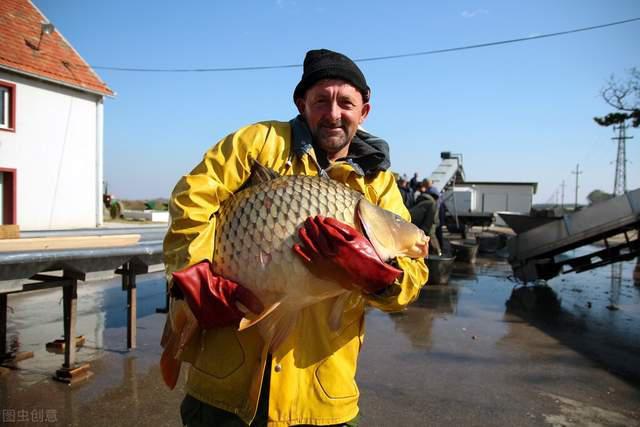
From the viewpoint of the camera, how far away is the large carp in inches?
59.2

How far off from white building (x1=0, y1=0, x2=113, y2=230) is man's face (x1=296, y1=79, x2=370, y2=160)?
13.5m

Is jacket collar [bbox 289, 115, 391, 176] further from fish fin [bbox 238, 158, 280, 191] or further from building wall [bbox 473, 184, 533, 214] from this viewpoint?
building wall [bbox 473, 184, 533, 214]

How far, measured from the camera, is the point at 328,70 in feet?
5.86

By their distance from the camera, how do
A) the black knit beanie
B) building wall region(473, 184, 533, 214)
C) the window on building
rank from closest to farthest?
the black knit beanie, the window on building, building wall region(473, 184, 533, 214)

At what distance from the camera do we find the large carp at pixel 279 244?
150 centimetres

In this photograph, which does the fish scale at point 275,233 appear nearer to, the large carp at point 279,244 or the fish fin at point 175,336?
the large carp at point 279,244

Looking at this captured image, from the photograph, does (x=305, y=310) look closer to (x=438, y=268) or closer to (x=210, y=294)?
(x=210, y=294)

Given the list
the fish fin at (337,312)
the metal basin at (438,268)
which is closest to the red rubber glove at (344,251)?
the fish fin at (337,312)

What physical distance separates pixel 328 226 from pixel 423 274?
645mm

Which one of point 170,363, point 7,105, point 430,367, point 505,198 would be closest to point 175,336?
point 170,363

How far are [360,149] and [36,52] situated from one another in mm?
15408

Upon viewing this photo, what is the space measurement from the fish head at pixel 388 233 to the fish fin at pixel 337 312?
0.74ft

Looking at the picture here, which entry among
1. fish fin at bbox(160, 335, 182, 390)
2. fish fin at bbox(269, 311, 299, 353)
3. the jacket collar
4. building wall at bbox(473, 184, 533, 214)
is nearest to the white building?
fish fin at bbox(160, 335, 182, 390)

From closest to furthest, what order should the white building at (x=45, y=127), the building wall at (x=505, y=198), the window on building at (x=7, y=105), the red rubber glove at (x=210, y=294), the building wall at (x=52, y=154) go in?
1. the red rubber glove at (x=210, y=294)
2. the window on building at (x=7, y=105)
3. the white building at (x=45, y=127)
4. the building wall at (x=52, y=154)
5. the building wall at (x=505, y=198)
